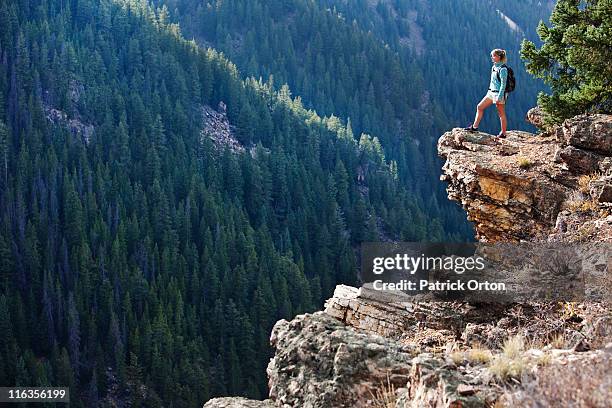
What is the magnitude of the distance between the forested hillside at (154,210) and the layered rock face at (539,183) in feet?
254

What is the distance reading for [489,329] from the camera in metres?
13.5

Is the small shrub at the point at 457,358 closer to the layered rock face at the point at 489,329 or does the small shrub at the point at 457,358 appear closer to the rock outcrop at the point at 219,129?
the layered rock face at the point at 489,329

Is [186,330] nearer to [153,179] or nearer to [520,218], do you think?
[153,179]

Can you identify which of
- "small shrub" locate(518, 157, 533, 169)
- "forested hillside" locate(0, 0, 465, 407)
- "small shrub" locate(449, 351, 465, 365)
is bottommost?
"small shrub" locate(449, 351, 465, 365)

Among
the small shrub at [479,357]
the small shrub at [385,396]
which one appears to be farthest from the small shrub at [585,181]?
the small shrub at [385,396]

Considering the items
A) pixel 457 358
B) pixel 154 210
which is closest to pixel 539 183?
pixel 457 358

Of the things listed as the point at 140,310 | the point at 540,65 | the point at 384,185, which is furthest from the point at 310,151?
the point at 540,65

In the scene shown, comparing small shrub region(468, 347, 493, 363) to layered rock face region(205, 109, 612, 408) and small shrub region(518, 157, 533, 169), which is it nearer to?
layered rock face region(205, 109, 612, 408)

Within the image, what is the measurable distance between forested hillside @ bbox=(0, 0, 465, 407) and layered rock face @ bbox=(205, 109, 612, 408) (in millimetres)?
77896

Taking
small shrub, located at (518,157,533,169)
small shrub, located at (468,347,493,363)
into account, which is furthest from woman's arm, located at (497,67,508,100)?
small shrub, located at (468,347,493,363)

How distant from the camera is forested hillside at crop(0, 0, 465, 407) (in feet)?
327

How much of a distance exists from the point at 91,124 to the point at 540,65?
131m

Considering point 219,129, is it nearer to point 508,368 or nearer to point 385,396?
point 385,396

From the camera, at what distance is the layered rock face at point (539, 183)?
1641cm
